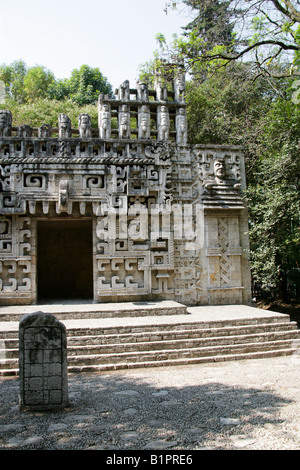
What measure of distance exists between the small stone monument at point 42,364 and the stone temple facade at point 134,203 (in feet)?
15.2

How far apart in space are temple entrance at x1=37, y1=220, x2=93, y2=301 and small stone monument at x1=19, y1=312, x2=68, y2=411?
27.1ft

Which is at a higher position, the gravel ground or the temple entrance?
the temple entrance

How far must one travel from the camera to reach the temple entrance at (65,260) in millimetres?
12688

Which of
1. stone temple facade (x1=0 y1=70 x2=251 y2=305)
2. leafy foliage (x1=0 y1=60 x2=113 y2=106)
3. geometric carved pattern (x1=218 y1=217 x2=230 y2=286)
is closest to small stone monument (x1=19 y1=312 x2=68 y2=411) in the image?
stone temple facade (x1=0 y1=70 x2=251 y2=305)

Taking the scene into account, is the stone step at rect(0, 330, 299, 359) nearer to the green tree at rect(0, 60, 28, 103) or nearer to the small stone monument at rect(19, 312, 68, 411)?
the small stone monument at rect(19, 312, 68, 411)

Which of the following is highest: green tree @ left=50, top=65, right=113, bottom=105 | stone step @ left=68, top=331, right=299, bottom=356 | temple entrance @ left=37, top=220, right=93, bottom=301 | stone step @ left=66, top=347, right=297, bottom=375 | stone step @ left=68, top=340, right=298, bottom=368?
green tree @ left=50, top=65, right=113, bottom=105

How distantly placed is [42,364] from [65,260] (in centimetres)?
882

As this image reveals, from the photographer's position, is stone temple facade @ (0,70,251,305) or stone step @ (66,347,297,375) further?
stone temple facade @ (0,70,251,305)

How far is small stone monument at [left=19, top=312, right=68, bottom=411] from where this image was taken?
167 inches

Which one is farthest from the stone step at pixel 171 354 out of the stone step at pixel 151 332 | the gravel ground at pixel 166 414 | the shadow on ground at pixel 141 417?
the shadow on ground at pixel 141 417

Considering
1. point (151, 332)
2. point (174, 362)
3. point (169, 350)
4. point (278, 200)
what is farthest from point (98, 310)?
point (278, 200)
